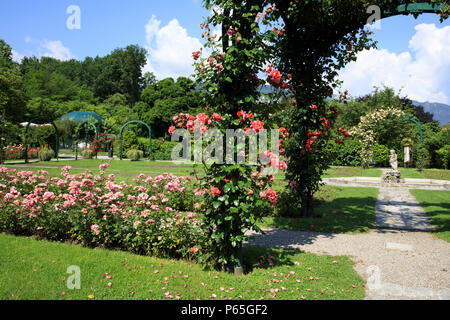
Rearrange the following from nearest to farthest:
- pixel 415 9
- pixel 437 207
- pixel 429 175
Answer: pixel 415 9 → pixel 437 207 → pixel 429 175

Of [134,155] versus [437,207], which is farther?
[134,155]

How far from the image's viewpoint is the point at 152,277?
3578 mm

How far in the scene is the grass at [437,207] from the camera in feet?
20.6

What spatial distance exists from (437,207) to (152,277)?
27.9 ft

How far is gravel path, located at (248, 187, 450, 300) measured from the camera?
11.6 feet

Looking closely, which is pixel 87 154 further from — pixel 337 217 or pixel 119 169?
pixel 337 217

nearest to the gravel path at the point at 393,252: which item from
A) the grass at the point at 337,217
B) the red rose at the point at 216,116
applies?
the grass at the point at 337,217

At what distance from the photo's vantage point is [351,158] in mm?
23219

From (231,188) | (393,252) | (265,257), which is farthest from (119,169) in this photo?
(393,252)

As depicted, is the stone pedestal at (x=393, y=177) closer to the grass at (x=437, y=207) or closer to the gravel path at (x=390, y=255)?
the grass at (x=437, y=207)

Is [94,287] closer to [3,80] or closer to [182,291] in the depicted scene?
[182,291]

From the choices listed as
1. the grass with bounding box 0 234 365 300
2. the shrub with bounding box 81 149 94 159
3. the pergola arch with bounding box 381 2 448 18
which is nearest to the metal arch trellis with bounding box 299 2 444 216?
the pergola arch with bounding box 381 2 448 18

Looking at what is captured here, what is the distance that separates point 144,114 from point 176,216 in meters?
32.1
